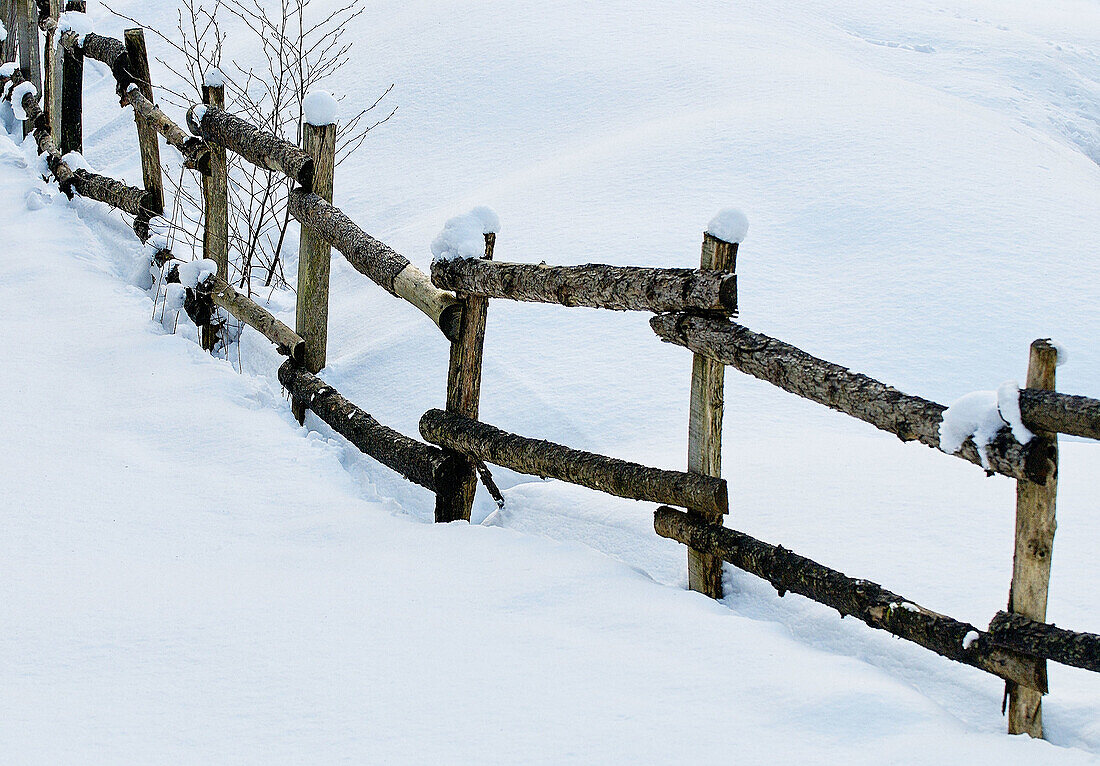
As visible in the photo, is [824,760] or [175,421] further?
[175,421]

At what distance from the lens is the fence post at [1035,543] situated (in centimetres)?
206

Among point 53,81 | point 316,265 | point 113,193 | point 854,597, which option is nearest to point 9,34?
point 53,81

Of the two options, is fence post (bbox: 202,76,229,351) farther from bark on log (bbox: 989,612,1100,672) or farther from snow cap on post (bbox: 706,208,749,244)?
bark on log (bbox: 989,612,1100,672)

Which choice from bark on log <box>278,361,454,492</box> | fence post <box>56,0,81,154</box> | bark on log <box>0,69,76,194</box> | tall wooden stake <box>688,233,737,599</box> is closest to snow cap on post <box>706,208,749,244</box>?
tall wooden stake <box>688,233,737,599</box>

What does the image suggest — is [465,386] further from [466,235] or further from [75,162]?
[75,162]

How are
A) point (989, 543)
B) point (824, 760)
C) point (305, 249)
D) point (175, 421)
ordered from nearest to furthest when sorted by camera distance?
point (824, 760) → point (989, 543) → point (175, 421) → point (305, 249)

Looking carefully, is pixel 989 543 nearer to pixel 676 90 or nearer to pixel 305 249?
pixel 305 249

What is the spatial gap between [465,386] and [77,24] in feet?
17.8

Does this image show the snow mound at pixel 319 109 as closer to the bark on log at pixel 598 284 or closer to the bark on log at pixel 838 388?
the bark on log at pixel 598 284

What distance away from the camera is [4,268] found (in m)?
5.88

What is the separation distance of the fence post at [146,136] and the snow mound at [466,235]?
131 inches

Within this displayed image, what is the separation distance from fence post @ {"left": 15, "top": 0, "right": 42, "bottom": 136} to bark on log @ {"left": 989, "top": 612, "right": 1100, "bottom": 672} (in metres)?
9.32

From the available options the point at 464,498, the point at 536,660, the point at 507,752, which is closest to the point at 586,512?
the point at 464,498

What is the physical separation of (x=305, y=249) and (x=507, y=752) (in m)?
3.10
